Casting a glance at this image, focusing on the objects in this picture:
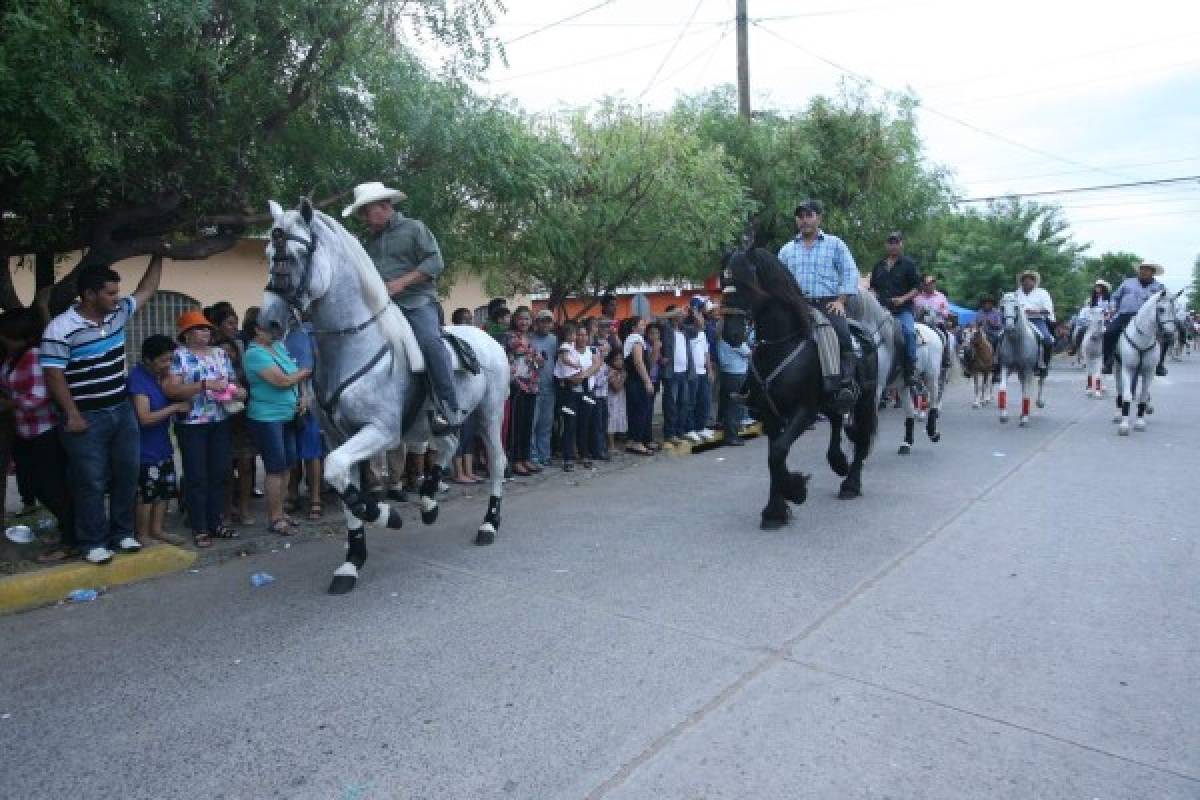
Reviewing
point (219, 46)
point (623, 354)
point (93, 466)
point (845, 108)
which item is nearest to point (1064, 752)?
point (93, 466)

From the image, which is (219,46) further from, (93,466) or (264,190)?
(93,466)

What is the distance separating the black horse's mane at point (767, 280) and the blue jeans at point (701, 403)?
496cm

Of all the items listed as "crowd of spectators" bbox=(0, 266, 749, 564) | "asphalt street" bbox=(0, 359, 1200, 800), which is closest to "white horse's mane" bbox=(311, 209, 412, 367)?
"crowd of spectators" bbox=(0, 266, 749, 564)

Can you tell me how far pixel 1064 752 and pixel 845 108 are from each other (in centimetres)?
1554

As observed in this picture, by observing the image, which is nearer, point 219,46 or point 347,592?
point 347,592

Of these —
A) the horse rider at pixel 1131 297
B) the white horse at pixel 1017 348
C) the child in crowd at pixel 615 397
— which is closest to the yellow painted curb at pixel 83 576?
the child in crowd at pixel 615 397

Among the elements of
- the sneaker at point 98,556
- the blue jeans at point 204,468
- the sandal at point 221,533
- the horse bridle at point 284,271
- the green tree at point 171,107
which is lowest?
the sandal at point 221,533

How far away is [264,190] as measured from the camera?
7027mm

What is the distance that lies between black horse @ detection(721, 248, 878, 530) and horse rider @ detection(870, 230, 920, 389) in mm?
3171

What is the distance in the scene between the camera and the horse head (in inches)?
192

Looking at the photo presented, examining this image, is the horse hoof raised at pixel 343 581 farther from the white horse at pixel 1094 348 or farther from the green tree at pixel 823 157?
the white horse at pixel 1094 348

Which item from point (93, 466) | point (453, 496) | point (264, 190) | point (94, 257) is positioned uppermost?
point (264, 190)

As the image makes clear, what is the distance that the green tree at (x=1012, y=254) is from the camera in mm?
35125

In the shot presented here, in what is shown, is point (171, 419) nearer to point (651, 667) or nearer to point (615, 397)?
point (651, 667)
